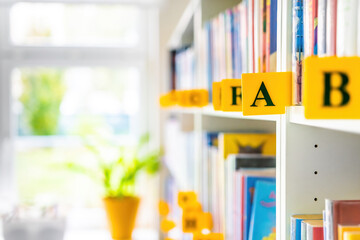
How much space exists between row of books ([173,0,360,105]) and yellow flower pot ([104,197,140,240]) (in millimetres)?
1648

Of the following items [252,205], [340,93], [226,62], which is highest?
[226,62]

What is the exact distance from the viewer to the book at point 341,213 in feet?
1.89

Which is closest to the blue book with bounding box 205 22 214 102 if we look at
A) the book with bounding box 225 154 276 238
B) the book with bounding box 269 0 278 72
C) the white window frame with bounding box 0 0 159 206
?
the book with bounding box 225 154 276 238

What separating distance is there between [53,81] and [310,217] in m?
2.88

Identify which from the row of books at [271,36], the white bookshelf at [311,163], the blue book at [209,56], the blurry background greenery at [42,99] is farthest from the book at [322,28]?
the blurry background greenery at [42,99]

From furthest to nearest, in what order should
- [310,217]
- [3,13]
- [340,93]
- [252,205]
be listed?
[3,13] < [252,205] < [310,217] < [340,93]

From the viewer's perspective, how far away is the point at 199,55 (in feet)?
5.23

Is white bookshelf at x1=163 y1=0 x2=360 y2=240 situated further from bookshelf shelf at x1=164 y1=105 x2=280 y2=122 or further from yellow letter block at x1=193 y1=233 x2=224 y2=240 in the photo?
yellow letter block at x1=193 y1=233 x2=224 y2=240

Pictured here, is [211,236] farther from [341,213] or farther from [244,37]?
[341,213]

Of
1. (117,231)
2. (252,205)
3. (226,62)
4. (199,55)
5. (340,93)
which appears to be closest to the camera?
(340,93)

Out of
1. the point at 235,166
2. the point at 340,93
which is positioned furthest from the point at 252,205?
the point at 340,93

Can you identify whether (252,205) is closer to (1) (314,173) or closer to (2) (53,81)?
(1) (314,173)

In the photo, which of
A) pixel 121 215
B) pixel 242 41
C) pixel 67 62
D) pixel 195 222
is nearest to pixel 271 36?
pixel 242 41

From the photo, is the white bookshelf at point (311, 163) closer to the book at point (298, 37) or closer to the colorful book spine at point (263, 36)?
the book at point (298, 37)
